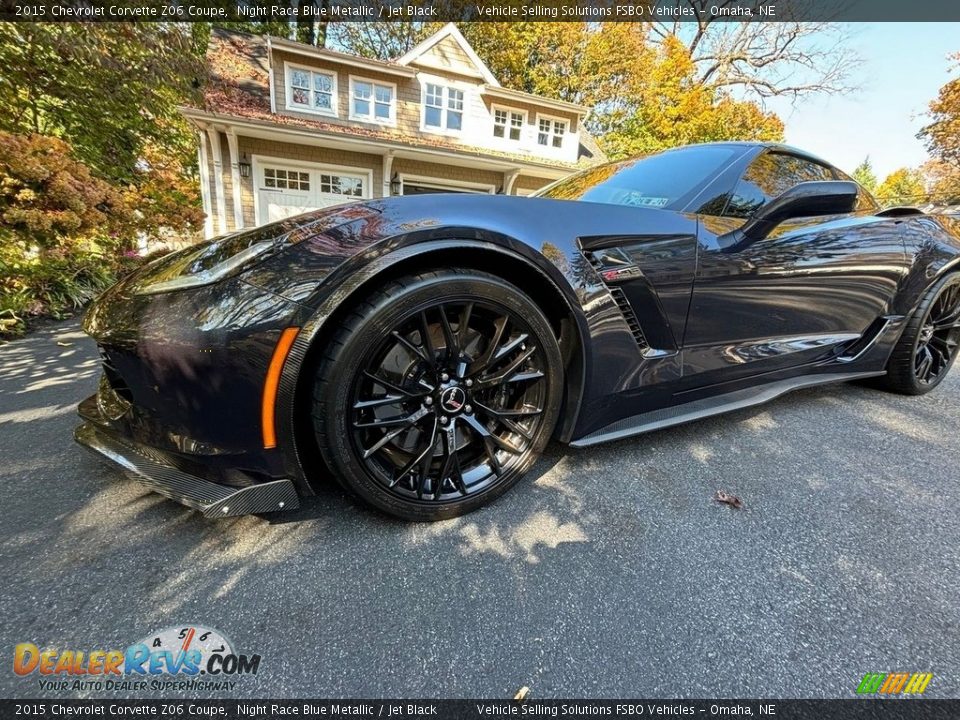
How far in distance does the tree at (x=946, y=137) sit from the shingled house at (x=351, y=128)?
2205 centimetres

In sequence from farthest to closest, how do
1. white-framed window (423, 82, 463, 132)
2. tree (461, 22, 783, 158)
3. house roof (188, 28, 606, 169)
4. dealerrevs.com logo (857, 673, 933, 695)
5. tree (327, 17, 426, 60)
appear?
tree (327, 17, 426, 60) < tree (461, 22, 783, 158) < white-framed window (423, 82, 463, 132) < house roof (188, 28, 606, 169) < dealerrevs.com logo (857, 673, 933, 695)

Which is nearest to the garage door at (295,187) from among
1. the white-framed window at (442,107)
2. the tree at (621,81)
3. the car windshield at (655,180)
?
the white-framed window at (442,107)

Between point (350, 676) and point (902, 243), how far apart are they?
3291mm

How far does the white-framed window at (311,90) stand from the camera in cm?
977

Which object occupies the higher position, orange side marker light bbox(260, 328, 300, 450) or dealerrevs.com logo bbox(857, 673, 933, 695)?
orange side marker light bbox(260, 328, 300, 450)

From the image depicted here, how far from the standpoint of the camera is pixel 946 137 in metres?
21.8

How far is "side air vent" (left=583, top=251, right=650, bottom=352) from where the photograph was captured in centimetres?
151

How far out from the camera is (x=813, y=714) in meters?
0.92

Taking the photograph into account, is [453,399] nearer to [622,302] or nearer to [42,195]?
[622,302]

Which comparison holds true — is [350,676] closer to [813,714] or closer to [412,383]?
[412,383]

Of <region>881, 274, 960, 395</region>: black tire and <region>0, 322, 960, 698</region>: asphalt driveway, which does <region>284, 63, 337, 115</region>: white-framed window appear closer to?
<region>0, 322, 960, 698</region>: asphalt driveway

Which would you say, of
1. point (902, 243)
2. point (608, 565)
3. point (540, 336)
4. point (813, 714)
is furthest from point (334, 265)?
point (902, 243)

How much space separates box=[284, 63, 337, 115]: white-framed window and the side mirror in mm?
10905

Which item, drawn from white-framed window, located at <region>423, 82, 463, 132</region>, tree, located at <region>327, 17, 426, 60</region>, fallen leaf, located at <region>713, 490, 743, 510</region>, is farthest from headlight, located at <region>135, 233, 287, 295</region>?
tree, located at <region>327, 17, 426, 60</region>
